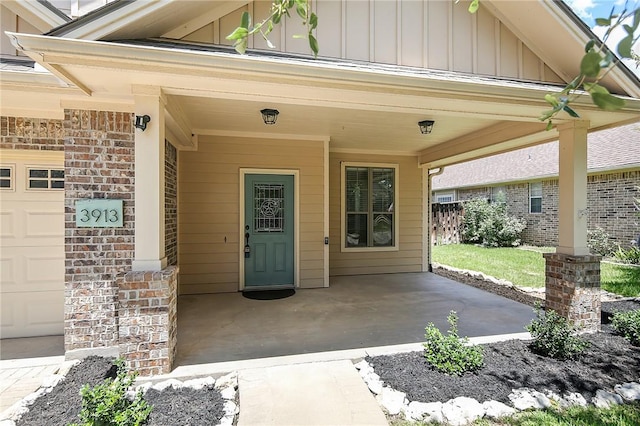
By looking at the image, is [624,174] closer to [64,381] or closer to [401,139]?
[401,139]

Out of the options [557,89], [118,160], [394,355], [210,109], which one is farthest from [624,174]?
[118,160]

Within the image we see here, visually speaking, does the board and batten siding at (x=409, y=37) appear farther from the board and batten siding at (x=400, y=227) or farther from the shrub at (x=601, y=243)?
the shrub at (x=601, y=243)

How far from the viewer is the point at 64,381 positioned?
8.70 feet

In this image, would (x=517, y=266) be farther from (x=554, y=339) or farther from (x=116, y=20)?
(x=116, y=20)

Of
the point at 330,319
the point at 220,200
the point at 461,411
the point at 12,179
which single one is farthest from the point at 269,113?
the point at 461,411

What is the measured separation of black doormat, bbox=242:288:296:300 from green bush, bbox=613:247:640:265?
350 inches

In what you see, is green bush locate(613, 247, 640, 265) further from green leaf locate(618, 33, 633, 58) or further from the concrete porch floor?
green leaf locate(618, 33, 633, 58)

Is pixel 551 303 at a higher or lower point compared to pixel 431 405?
higher

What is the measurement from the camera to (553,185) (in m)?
11.3

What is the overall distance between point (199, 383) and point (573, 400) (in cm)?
300

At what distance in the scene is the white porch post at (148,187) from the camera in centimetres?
283

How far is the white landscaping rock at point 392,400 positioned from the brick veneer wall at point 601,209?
33.1 feet

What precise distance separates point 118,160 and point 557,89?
466 centimetres

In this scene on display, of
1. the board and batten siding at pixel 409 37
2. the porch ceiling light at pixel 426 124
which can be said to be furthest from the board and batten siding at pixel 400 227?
the board and batten siding at pixel 409 37
